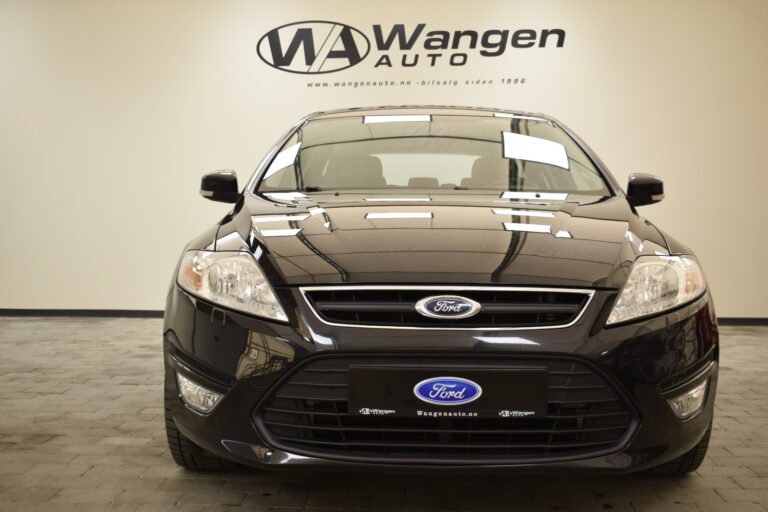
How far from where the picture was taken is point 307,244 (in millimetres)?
1965

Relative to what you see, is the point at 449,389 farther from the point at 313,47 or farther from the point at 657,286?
the point at 313,47

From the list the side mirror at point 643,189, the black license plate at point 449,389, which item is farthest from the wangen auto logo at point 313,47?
the black license plate at point 449,389

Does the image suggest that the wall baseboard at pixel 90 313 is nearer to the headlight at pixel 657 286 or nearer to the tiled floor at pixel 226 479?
the tiled floor at pixel 226 479

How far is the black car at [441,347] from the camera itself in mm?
1714

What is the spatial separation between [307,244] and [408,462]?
56 cm

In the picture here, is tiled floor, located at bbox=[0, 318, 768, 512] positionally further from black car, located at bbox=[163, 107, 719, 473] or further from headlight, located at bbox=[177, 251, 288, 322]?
headlight, located at bbox=[177, 251, 288, 322]

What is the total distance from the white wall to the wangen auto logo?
59mm

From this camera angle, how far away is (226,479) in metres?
2.35

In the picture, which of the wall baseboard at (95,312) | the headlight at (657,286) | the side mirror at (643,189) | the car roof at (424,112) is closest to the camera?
the headlight at (657,286)

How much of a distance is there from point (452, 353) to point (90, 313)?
15.7ft

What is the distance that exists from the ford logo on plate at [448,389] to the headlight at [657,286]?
33 cm

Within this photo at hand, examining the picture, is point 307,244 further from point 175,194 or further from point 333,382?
point 175,194

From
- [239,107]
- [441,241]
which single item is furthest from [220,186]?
[239,107]

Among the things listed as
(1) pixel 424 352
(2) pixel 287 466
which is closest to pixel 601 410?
(1) pixel 424 352
